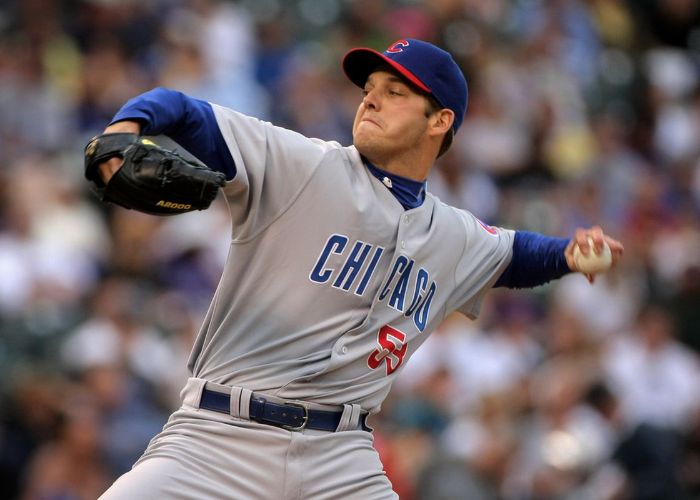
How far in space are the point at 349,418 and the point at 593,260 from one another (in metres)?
0.98

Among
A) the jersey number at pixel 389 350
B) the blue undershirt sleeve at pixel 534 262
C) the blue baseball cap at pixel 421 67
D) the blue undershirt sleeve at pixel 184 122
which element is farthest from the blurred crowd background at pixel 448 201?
the blue undershirt sleeve at pixel 184 122

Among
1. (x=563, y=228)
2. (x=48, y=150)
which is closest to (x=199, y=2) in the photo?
(x=48, y=150)

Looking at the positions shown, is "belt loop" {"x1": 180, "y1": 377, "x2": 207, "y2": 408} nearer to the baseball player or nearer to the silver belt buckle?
the baseball player

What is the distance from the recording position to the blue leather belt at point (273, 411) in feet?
12.6

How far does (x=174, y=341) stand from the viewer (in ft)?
25.6

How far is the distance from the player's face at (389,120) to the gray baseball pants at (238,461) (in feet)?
3.05

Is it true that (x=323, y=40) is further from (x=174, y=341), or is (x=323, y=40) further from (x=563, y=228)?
(x=174, y=341)

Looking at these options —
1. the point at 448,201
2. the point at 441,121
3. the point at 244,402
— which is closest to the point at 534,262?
the point at 441,121

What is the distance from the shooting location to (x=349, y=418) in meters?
4.01

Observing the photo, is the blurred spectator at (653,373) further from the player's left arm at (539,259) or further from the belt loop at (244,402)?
the belt loop at (244,402)

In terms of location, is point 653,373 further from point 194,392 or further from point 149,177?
point 149,177

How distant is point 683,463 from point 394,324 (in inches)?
189

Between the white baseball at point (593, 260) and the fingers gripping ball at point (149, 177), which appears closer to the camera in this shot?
the fingers gripping ball at point (149, 177)

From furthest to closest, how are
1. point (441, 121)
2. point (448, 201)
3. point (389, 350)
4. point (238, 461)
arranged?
1. point (448, 201)
2. point (441, 121)
3. point (389, 350)
4. point (238, 461)
